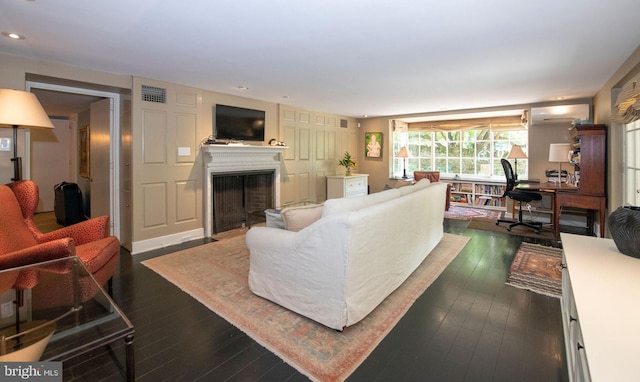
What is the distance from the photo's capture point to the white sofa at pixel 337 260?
205 cm

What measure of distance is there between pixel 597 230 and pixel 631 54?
268 cm

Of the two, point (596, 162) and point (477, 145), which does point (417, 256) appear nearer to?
point (596, 162)

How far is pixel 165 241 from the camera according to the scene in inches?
167

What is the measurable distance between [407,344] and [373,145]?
6.24 m

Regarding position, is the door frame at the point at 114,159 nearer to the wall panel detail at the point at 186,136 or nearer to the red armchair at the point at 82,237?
the wall panel detail at the point at 186,136

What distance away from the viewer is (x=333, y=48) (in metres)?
2.86

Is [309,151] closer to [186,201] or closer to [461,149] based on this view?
[186,201]

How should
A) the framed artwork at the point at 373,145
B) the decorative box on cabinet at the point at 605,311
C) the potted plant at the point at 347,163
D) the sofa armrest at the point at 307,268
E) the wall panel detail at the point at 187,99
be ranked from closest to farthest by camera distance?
the decorative box on cabinet at the point at 605,311, the sofa armrest at the point at 307,268, the wall panel detail at the point at 187,99, the potted plant at the point at 347,163, the framed artwork at the point at 373,145

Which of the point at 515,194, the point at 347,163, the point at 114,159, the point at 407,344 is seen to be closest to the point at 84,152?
the point at 114,159

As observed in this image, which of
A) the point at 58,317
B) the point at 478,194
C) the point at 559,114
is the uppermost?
the point at 559,114

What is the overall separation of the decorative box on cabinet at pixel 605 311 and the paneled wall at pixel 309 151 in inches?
184

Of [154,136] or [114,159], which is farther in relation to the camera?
[114,159]

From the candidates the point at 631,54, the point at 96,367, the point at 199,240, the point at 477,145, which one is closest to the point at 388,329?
the point at 96,367

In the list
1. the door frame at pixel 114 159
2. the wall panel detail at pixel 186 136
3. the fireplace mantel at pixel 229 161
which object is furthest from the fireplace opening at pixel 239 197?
the door frame at pixel 114 159
